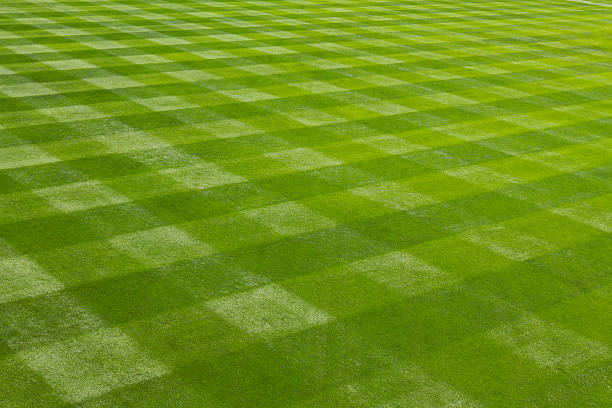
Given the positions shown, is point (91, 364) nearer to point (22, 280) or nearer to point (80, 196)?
point (22, 280)

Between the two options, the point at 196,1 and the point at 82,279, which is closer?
the point at 82,279

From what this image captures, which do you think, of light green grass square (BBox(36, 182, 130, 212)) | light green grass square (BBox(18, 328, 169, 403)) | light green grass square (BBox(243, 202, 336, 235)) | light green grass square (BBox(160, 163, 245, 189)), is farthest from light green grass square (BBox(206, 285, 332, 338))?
light green grass square (BBox(160, 163, 245, 189))

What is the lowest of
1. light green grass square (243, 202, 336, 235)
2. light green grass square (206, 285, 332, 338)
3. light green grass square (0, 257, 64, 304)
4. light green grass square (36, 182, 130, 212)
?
light green grass square (0, 257, 64, 304)

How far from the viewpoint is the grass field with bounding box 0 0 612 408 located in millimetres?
7250

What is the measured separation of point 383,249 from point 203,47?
1250 cm

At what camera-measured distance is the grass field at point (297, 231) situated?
23.8ft

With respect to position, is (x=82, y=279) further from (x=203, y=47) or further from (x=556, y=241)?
(x=203, y=47)

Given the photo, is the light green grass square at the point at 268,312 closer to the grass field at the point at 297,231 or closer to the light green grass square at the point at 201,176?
the grass field at the point at 297,231

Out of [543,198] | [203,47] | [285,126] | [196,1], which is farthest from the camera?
[196,1]

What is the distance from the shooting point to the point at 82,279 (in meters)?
8.62

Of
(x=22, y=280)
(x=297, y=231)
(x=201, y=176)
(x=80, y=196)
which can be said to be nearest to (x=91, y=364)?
(x=22, y=280)

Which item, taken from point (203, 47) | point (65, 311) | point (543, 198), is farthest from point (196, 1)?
point (65, 311)

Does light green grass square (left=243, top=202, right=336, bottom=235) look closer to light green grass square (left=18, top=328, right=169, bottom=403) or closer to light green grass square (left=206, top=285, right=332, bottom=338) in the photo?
light green grass square (left=206, top=285, right=332, bottom=338)

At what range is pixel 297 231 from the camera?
33.1ft
